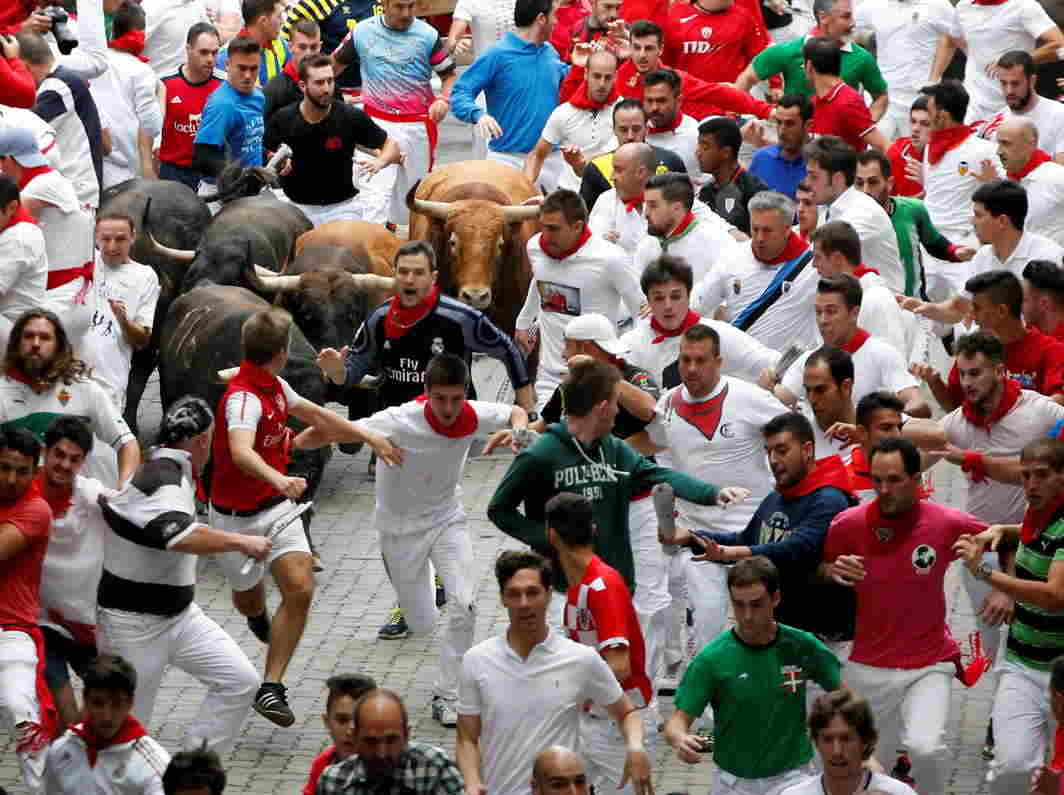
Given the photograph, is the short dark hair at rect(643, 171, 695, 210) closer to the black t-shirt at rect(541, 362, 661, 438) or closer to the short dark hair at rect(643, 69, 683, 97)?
the black t-shirt at rect(541, 362, 661, 438)

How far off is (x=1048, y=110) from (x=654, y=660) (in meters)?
6.99

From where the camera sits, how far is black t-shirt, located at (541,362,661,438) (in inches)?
453

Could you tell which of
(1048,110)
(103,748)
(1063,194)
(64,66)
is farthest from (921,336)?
(103,748)

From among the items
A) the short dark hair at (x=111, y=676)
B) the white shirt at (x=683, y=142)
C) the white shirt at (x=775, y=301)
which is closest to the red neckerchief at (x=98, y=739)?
the short dark hair at (x=111, y=676)

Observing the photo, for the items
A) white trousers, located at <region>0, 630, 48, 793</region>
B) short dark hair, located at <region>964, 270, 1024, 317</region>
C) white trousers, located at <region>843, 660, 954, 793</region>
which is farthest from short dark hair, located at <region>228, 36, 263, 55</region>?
white trousers, located at <region>843, 660, 954, 793</region>

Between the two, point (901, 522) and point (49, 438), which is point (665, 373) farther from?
point (49, 438)

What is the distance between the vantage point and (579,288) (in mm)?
13797

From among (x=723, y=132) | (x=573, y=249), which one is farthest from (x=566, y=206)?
(x=723, y=132)

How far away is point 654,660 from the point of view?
11258mm

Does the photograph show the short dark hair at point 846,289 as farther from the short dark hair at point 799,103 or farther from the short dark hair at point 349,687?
the short dark hair at point 799,103

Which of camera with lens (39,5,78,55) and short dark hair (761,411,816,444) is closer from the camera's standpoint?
short dark hair (761,411,816,444)

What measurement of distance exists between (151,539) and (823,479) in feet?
9.77

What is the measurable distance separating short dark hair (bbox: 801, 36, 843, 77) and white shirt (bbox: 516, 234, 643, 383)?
3.84 metres

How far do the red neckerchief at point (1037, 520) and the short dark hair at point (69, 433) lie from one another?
4156 mm
